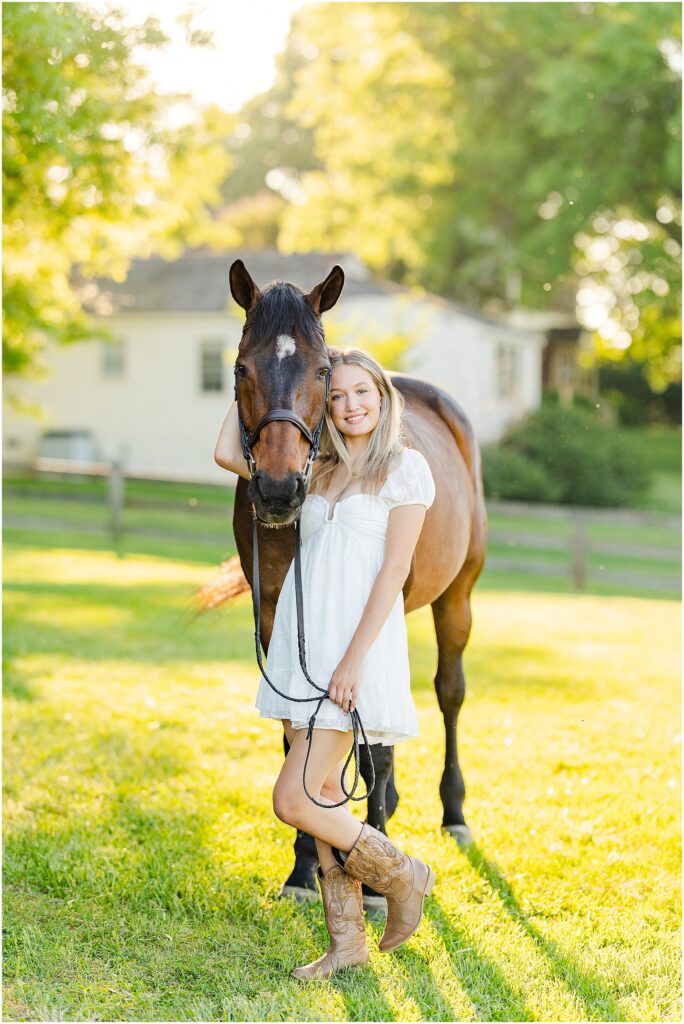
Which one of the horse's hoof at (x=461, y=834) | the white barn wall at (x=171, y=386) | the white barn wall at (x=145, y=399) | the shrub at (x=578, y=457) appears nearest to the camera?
the horse's hoof at (x=461, y=834)

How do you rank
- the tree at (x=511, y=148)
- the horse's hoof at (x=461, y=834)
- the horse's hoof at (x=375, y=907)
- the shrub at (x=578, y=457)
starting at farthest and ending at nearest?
the shrub at (x=578, y=457) < the tree at (x=511, y=148) < the horse's hoof at (x=461, y=834) < the horse's hoof at (x=375, y=907)

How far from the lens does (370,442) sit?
3045 millimetres

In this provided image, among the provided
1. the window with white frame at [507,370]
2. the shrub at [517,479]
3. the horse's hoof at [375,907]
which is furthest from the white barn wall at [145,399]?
the horse's hoof at [375,907]

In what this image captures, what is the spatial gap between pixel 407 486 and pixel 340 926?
4.39 feet

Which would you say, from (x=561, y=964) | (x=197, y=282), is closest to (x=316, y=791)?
(x=561, y=964)

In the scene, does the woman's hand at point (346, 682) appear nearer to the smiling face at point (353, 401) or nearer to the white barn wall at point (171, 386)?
the smiling face at point (353, 401)

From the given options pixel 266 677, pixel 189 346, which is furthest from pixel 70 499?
pixel 266 677

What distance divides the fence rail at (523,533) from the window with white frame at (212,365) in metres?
6.65

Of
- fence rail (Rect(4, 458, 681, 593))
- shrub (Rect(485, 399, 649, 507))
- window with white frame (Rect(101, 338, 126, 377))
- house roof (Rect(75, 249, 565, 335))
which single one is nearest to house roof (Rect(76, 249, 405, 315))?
house roof (Rect(75, 249, 565, 335))

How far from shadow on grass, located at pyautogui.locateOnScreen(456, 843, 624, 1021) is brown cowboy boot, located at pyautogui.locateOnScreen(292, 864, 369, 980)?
1.56 feet

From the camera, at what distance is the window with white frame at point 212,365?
22188mm

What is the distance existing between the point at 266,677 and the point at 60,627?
237 inches

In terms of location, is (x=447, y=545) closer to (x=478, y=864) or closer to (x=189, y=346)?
(x=478, y=864)

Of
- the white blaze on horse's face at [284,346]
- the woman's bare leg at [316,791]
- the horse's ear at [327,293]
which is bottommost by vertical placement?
the woman's bare leg at [316,791]
